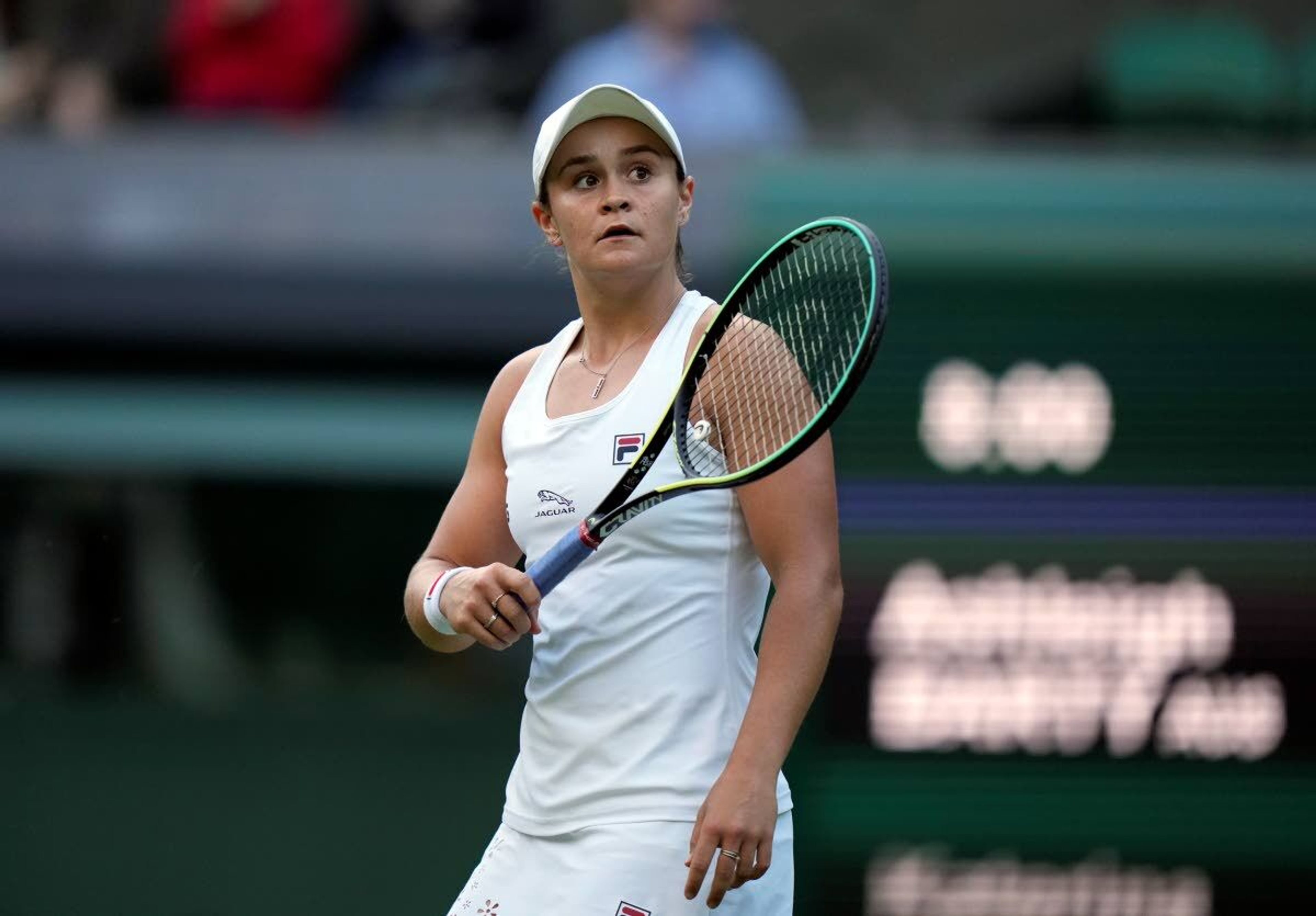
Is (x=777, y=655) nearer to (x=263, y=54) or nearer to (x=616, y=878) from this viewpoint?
(x=616, y=878)

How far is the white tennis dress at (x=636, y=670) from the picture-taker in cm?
291

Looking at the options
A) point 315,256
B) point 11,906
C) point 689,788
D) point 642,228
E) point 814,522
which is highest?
point 315,256

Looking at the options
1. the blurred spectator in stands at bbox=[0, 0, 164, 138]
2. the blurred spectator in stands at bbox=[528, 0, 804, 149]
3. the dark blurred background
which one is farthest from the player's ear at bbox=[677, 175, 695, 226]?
the blurred spectator in stands at bbox=[0, 0, 164, 138]

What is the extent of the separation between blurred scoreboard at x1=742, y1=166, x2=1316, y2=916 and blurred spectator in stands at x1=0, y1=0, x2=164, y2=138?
103 inches

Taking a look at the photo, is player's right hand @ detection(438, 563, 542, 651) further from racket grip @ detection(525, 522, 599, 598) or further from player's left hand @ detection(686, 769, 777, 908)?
player's left hand @ detection(686, 769, 777, 908)

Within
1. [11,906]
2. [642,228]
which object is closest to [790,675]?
[642,228]

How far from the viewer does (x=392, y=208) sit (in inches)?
246

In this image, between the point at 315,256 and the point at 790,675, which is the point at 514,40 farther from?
the point at 790,675

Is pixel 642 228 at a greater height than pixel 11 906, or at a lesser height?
greater

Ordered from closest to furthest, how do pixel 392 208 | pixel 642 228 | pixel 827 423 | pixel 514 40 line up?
pixel 827 423 → pixel 642 228 → pixel 392 208 → pixel 514 40

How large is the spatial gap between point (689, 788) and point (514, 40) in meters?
4.89

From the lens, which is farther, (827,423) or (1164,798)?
(1164,798)

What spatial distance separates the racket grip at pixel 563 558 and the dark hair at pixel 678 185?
1.48 feet

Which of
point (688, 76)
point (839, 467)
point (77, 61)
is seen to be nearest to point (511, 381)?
point (839, 467)
